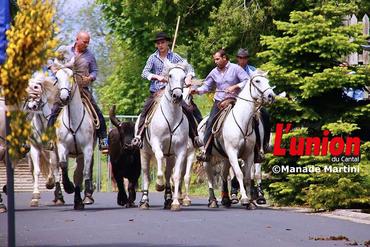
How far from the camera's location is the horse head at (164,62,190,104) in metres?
20.9

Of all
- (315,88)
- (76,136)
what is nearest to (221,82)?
(315,88)

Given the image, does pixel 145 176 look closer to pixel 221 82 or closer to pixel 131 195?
pixel 131 195

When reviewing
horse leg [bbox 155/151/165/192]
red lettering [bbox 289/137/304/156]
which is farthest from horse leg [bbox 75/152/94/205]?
red lettering [bbox 289/137/304/156]

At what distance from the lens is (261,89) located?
22.0 m

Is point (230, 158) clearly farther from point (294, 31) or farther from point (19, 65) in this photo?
point (19, 65)

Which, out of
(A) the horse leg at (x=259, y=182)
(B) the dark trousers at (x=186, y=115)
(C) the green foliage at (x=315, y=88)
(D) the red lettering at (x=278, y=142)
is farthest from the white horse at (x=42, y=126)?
(D) the red lettering at (x=278, y=142)

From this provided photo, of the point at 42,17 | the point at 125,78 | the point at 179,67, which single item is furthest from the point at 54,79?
the point at 125,78

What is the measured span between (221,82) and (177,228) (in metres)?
6.31

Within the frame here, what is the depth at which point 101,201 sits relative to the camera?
26281 millimetres

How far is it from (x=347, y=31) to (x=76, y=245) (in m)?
9.51

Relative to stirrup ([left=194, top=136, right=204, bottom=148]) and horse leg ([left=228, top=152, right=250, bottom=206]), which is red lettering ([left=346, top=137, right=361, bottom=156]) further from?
stirrup ([left=194, top=136, right=204, bottom=148])

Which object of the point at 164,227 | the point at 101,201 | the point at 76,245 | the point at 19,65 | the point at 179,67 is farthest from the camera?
the point at 101,201

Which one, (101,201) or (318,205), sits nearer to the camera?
(318,205)

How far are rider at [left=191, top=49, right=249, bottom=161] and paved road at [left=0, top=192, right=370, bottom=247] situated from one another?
5.52 feet
